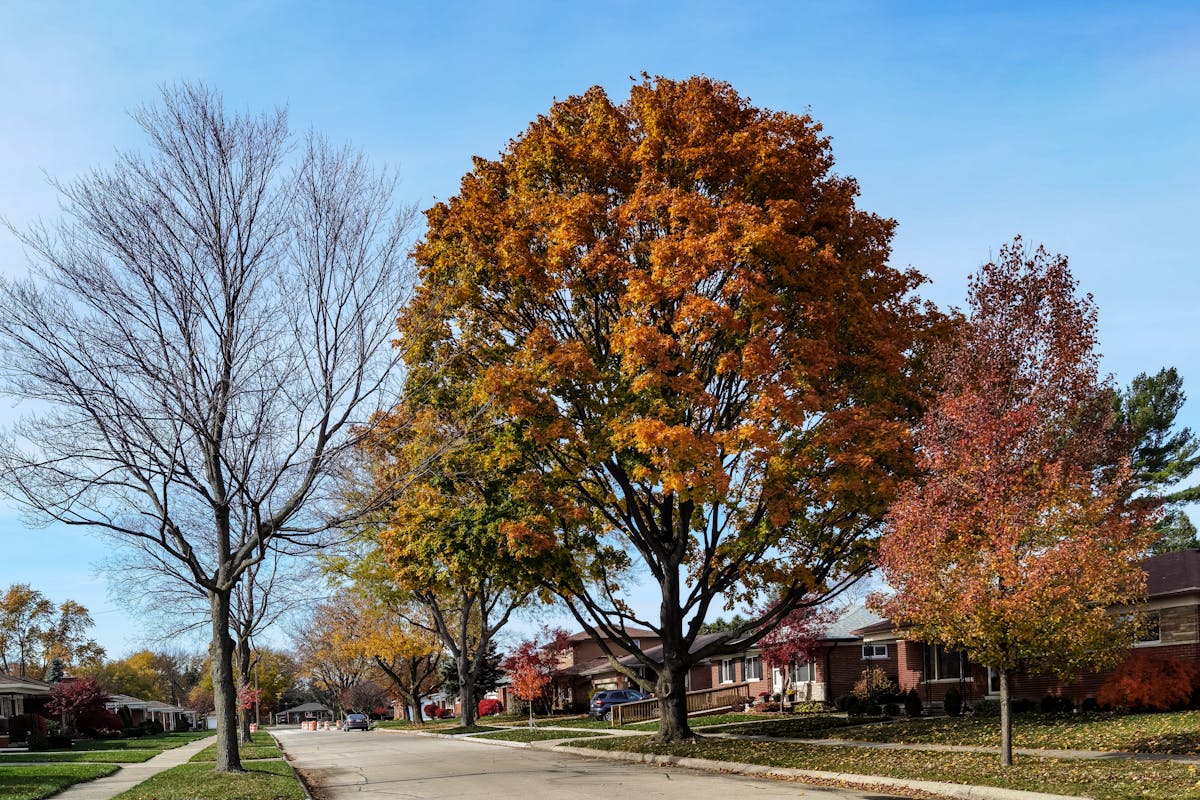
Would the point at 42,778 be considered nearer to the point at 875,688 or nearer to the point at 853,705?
the point at 853,705

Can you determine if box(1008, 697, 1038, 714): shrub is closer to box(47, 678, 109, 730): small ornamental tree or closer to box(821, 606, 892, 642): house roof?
box(821, 606, 892, 642): house roof

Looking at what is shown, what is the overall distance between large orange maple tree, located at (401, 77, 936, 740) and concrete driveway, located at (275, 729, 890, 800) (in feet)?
15.9

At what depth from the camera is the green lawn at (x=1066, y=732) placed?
61.4 feet

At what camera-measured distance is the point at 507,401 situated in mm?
23047

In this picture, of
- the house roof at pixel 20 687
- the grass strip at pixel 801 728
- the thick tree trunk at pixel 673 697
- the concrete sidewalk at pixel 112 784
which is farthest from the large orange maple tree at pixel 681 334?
the house roof at pixel 20 687

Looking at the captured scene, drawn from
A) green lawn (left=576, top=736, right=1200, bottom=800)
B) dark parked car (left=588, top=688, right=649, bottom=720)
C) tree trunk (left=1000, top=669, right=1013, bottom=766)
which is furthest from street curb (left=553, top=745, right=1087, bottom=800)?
dark parked car (left=588, top=688, right=649, bottom=720)

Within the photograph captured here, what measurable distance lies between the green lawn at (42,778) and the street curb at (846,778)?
42.5 ft

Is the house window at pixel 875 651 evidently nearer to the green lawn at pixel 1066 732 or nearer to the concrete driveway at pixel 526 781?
the green lawn at pixel 1066 732

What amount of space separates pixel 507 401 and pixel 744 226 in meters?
6.81

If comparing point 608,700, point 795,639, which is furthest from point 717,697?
point 795,639

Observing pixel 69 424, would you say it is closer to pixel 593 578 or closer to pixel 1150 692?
pixel 593 578

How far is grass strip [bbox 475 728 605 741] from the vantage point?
35534 mm

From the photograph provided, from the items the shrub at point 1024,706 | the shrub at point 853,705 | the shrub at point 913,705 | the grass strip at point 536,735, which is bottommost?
the grass strip at point 536,735

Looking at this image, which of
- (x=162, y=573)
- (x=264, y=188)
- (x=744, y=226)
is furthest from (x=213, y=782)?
(x=744, y=226)
